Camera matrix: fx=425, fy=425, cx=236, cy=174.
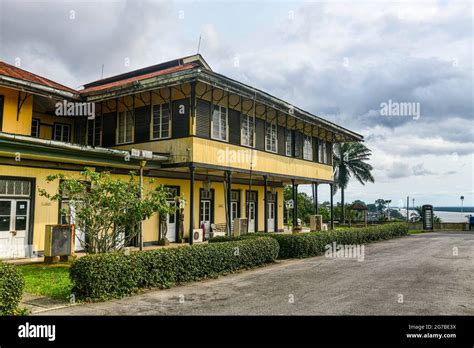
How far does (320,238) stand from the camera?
1720 centimetres

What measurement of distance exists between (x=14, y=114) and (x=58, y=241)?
543cm

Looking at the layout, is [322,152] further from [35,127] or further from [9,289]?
[9,289]

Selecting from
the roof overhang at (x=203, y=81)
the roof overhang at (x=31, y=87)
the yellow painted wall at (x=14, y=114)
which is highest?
the roof overhang at (x=203, y=81)

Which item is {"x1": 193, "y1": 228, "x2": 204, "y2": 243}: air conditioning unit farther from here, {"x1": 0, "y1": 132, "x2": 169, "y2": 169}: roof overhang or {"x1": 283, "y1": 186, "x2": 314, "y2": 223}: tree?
{"x1": 283, "y1": 186, "x2": 314, "y2": 223}: tree

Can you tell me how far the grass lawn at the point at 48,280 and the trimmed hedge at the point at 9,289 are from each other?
1.34 meters

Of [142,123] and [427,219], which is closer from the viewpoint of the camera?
[142,123]

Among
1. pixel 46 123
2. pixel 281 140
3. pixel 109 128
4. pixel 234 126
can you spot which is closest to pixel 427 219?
pixel 281 140

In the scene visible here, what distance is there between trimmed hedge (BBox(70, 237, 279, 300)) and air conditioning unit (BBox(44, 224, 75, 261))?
4.37m

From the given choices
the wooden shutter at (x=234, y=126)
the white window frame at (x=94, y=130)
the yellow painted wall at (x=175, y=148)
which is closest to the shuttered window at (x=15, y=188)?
the yellow painted wall at (x=175, y=148)

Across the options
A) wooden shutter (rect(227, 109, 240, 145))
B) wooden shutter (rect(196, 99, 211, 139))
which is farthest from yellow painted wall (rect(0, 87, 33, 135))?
wooden shutter (rect(227, 109, 240, 145))

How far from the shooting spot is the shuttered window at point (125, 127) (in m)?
18.1

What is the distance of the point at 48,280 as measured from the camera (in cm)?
1013

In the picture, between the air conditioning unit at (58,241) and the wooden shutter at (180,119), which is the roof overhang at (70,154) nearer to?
the wooden shutter at (180,119)
